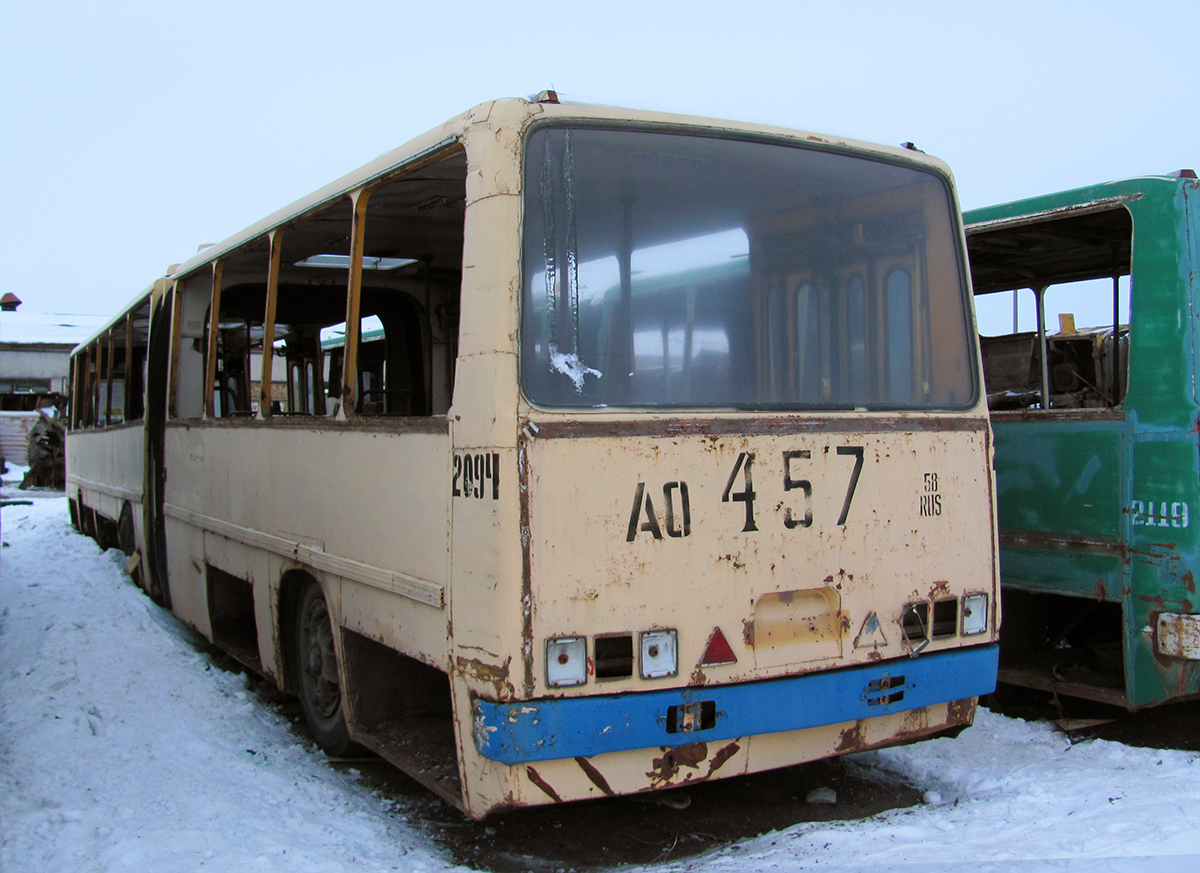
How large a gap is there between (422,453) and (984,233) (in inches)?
140

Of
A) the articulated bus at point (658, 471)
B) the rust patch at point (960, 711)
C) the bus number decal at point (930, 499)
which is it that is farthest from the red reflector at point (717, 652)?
the rust patch at point (960, 711)

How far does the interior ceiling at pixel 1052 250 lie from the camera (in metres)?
5.63

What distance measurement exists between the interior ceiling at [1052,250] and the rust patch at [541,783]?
12.5 feet

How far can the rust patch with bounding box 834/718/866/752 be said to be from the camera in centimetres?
394

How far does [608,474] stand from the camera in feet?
11.3

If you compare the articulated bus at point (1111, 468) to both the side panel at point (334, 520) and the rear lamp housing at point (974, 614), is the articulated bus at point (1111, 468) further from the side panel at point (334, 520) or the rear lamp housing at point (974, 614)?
the side panel at point (334, 520)

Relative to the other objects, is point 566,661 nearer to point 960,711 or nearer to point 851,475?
point 851,475

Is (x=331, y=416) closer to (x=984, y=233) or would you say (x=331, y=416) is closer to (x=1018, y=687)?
(x=984, y=233)

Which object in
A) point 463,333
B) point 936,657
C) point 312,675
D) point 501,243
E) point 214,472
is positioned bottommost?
point 312,675

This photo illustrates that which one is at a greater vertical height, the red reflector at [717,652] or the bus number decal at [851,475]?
the bus number decal at [851,475]

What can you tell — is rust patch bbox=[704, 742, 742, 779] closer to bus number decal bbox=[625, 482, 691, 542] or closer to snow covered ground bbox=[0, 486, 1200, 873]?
snow covered ground bbox=[0, 486, 1200, 873]

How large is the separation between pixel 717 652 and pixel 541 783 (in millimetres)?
730

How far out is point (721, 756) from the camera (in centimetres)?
366

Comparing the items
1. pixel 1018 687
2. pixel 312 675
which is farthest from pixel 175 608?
pixel 1018 687
